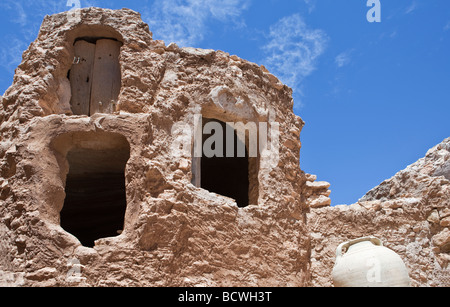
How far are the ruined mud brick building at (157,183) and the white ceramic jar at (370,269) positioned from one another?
828mm

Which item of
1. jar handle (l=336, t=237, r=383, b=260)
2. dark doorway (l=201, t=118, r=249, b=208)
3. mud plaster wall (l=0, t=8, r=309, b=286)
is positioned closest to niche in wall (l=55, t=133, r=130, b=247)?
mud plaster wall (l=0, t=8, r=309, b=286)

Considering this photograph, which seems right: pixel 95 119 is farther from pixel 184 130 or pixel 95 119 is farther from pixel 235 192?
pixel 235 192

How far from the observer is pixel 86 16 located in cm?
601

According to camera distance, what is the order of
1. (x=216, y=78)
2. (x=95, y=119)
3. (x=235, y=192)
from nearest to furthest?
(x=95, y=119) < (x=216, y=78) < (x=235, y=192)

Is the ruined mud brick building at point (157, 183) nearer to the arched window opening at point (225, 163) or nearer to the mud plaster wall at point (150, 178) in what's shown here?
the mud plaster wall at point (150, 178)

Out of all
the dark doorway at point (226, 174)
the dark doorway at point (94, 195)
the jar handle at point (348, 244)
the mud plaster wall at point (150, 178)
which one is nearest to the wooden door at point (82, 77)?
the mud plaster wall at point (150, 178)

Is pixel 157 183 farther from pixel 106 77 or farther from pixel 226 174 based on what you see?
pixel 226 174

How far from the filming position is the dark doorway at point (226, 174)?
26.2 ft

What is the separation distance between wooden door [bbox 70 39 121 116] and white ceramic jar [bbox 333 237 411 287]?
10.2 ft

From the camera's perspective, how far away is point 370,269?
4.76 meters

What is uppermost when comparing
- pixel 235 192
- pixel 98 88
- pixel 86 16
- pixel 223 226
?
pixel 86 16

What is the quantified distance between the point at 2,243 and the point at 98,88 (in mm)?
2124

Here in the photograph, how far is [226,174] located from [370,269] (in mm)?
3914
